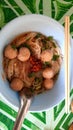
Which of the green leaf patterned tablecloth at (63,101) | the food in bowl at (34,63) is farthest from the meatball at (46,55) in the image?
the green leaf patterned tablecloth at (63,101)

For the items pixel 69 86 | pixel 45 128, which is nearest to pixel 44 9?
pixel 69 86

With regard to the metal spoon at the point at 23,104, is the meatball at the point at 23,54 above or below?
above

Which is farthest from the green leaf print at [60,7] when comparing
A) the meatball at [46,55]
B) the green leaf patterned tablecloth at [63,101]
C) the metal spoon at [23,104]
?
the metal spoon at [23,104]

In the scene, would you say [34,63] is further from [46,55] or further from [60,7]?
[60,7]

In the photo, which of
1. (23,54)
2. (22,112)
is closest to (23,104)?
(22,112)

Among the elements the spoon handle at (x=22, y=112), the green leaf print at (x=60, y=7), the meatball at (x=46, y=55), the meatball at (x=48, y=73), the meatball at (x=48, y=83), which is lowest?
the spoon handle at (x=22, y=112)

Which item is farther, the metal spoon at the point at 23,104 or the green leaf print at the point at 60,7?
the green leaf print at the point at 60,7

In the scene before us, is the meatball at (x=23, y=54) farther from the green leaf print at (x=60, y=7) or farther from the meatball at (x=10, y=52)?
the green leaf print at (x=60, y=7)

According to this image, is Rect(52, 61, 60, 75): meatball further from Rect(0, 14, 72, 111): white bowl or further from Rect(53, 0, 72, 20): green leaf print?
Rect(53, 0, 72, 20): green leaf print
